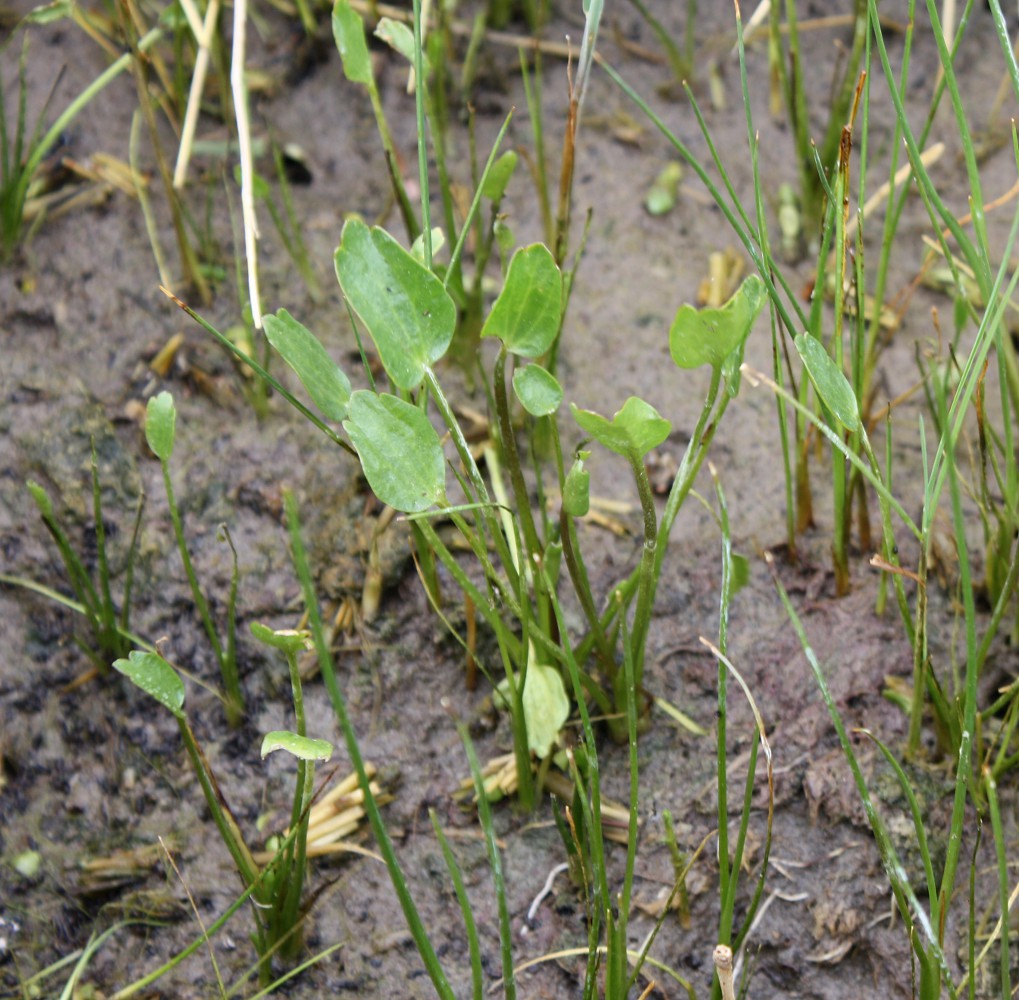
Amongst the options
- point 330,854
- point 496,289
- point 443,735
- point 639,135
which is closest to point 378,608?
point 443,735

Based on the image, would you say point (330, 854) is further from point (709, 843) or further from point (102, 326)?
point (102, 326)

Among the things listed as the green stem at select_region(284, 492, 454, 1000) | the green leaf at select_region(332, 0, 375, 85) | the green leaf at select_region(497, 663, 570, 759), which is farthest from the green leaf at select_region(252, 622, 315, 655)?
the green leaf at select_region(332, 0, 375, 85)

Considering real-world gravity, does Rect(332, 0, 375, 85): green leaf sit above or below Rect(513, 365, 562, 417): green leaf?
above

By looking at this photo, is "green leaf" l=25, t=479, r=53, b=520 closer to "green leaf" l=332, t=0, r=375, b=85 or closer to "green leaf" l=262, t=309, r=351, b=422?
"green leaf" l=262, t=309, r=351, b=422

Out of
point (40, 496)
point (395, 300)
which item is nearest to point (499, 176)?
point (395, 300)

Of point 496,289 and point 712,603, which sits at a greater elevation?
point 496,289

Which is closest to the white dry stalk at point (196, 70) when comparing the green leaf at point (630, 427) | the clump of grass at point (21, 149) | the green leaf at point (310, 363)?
the clump of grass at point (21, 149)

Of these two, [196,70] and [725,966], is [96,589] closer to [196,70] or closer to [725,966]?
[196,70]

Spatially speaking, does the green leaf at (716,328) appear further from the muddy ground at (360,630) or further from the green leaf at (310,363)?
the muddy ground at (360,630)

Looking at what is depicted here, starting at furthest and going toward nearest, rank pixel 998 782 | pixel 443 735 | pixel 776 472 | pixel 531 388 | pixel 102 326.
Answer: pixel 102 326, pixel 776 472, pixel 443 735, pixel 998 782, pixel 531 388
